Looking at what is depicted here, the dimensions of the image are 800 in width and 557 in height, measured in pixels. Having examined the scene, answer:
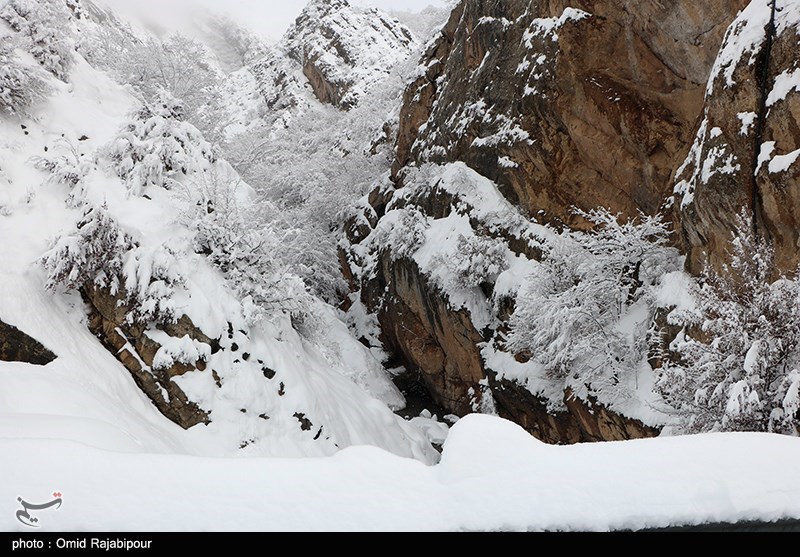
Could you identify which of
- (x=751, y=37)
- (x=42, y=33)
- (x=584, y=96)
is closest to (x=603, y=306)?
(x=751, y=37)

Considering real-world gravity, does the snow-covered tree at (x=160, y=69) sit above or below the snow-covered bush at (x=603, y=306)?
below

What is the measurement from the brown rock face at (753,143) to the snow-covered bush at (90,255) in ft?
37.5

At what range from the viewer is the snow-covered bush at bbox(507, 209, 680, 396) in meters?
10.0

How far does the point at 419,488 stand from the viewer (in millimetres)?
2301

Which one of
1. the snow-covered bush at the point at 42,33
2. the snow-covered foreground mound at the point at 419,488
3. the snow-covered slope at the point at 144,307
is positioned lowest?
the snow-covered slope at the point at 144,307

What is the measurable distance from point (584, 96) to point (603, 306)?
6.32 meters

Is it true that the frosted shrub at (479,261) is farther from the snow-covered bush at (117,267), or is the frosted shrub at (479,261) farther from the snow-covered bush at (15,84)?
the snow-covered bush at (15,84)

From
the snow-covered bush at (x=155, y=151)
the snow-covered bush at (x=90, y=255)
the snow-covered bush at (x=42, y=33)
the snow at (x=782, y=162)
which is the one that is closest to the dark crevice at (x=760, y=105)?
the snow at (x=782, y=162)

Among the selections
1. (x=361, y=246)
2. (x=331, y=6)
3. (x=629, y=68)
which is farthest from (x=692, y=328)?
(x=331, y=6)

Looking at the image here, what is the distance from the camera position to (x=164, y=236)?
29.4 feet

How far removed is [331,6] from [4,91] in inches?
1777

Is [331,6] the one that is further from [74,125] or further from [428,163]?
[74,125]

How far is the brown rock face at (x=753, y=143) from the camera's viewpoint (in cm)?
702

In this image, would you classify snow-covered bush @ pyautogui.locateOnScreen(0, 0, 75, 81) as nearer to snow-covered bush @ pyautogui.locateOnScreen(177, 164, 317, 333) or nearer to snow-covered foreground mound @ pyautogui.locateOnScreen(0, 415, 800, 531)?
snow-covered bush @ pyautogui.locateOnScreen(177, 164, 317, 333)
